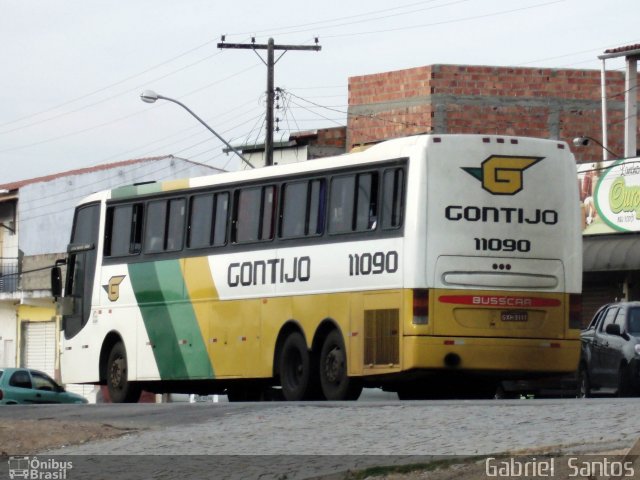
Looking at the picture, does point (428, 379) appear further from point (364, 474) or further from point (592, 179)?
point (592, 179)

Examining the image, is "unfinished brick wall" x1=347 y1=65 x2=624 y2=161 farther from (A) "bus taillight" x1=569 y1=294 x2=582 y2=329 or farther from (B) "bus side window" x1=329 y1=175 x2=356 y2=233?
(A) "bus taillight" x1=569 y1=294 x2=582 y2=329

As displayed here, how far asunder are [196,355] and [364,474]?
43.4 feet

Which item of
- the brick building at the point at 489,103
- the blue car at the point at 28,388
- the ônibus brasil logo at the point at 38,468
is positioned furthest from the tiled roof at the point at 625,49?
the ônibus brasil logo at the point at 38,468

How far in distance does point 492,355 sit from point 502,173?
229 centimetres

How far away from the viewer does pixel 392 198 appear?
66.3 feet

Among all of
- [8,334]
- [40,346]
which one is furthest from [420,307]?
[8,334]

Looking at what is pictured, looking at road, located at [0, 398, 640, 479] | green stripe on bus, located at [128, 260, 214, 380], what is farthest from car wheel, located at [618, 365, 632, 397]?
road, located at [0, 398, 640, 479]

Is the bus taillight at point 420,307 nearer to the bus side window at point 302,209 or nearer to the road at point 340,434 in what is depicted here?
the bus side window at point 302,209

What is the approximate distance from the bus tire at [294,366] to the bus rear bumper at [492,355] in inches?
90.2

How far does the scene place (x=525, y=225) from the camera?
794 inches

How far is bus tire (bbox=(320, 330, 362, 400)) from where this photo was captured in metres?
20.6

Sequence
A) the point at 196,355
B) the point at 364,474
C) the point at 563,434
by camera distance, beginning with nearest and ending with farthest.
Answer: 1. the point at 364,474
2. the point at 563,434
3. the point at 196,355

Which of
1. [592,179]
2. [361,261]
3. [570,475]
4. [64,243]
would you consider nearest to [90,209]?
[361,261]

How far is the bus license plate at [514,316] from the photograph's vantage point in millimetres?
19875
